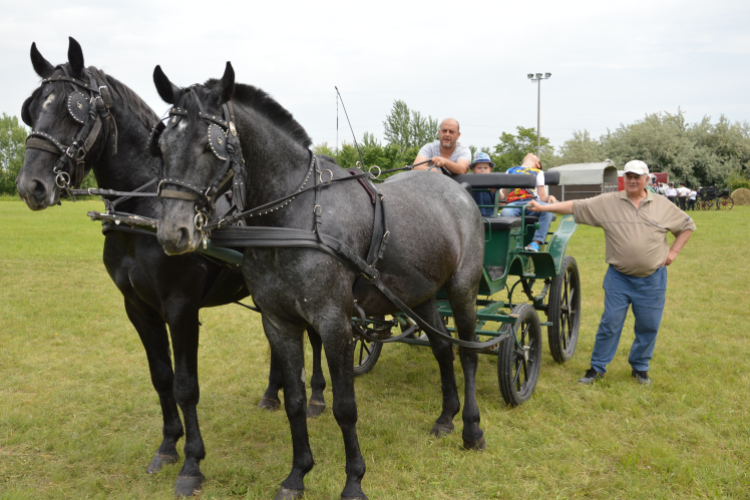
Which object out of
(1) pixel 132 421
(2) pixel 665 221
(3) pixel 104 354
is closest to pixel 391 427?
(1) pixel 132 421

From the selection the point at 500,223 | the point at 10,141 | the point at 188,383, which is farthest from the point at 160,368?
the point at 10,141

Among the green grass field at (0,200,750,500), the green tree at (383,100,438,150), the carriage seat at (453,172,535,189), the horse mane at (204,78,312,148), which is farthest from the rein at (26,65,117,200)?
the green tree at (383,100,438,150)

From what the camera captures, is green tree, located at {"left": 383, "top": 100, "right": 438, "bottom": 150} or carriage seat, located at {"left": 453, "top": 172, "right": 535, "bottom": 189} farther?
green tree, located at {"left": 383, "top": 100, "right": 438, "bottom": 150}

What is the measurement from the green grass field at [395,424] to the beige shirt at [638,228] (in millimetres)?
1190

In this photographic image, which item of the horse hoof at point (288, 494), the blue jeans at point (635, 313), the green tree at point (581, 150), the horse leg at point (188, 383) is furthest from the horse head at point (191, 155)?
the green tree at point (581, 150)

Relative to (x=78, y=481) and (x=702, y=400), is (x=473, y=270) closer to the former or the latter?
(x=702, y=400)

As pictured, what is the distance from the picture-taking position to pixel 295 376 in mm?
3244

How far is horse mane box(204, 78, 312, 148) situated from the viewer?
284 centimetres

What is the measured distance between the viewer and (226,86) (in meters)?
2.53

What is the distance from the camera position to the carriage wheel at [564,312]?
572 cm

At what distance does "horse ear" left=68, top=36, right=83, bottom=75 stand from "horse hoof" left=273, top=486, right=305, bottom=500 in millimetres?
2829

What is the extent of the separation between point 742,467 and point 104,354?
6.22 m

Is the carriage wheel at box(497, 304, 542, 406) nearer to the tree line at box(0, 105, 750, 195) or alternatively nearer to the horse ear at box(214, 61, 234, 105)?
the horse ear at box(214, 61, 234, 105)

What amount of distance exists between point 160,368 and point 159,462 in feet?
2.29
